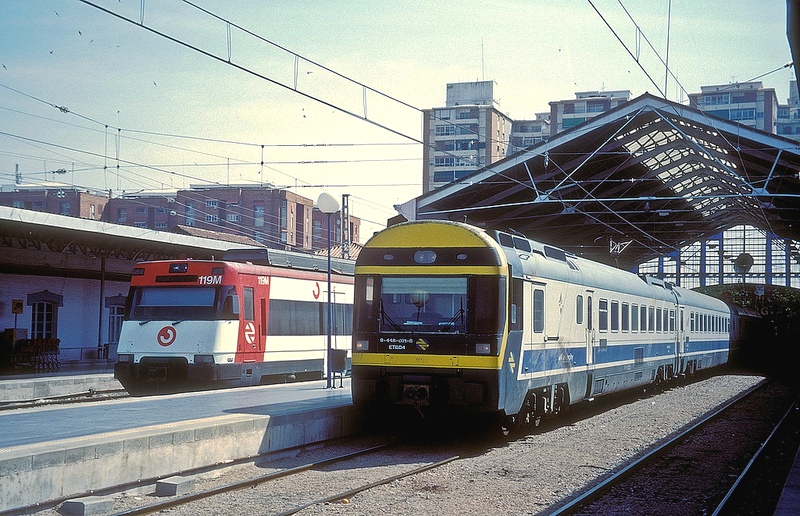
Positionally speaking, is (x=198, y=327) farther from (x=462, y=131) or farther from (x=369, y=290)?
(x=462, y=131)

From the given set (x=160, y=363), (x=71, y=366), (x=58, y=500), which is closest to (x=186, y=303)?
(x=160, y=363)

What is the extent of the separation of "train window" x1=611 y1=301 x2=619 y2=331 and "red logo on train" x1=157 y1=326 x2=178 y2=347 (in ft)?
28.5

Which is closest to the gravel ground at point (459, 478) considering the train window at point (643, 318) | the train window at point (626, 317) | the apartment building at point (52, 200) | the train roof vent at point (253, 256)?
the train window at point (626, 317)

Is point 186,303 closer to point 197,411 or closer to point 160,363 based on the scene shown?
point 160,363

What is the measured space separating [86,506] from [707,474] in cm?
749

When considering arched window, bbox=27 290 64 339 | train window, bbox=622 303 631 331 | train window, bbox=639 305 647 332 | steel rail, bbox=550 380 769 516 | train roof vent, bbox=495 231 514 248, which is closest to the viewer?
steel rail, bbox=550 380 769 516

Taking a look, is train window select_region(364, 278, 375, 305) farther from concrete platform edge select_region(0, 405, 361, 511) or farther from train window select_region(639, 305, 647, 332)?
train window select_region(639, 305, 647, 332)

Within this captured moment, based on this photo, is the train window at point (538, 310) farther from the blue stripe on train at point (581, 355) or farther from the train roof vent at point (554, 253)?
the train roof vent at point (554, 253)

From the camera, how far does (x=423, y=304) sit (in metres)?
12.9

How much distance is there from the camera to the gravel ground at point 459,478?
9.02 metres

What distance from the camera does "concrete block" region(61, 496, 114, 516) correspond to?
8.24 m

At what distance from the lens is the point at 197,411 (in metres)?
12.7

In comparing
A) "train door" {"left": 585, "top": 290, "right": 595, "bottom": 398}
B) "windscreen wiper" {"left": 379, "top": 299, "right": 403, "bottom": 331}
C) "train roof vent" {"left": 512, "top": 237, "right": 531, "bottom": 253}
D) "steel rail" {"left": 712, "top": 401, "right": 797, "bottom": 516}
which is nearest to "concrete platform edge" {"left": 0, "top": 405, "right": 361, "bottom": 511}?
"windscreen wiper" {"left": 379, "top": 299, "right": 403, "bottom": 331}

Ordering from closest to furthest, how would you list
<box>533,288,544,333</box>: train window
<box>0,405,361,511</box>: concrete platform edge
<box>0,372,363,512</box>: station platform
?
<box>0,405,361,511</box>: concrete platform edge
<box>0,372,363,512</box>: station platform
<box>533,288,544,333</box>: train window
